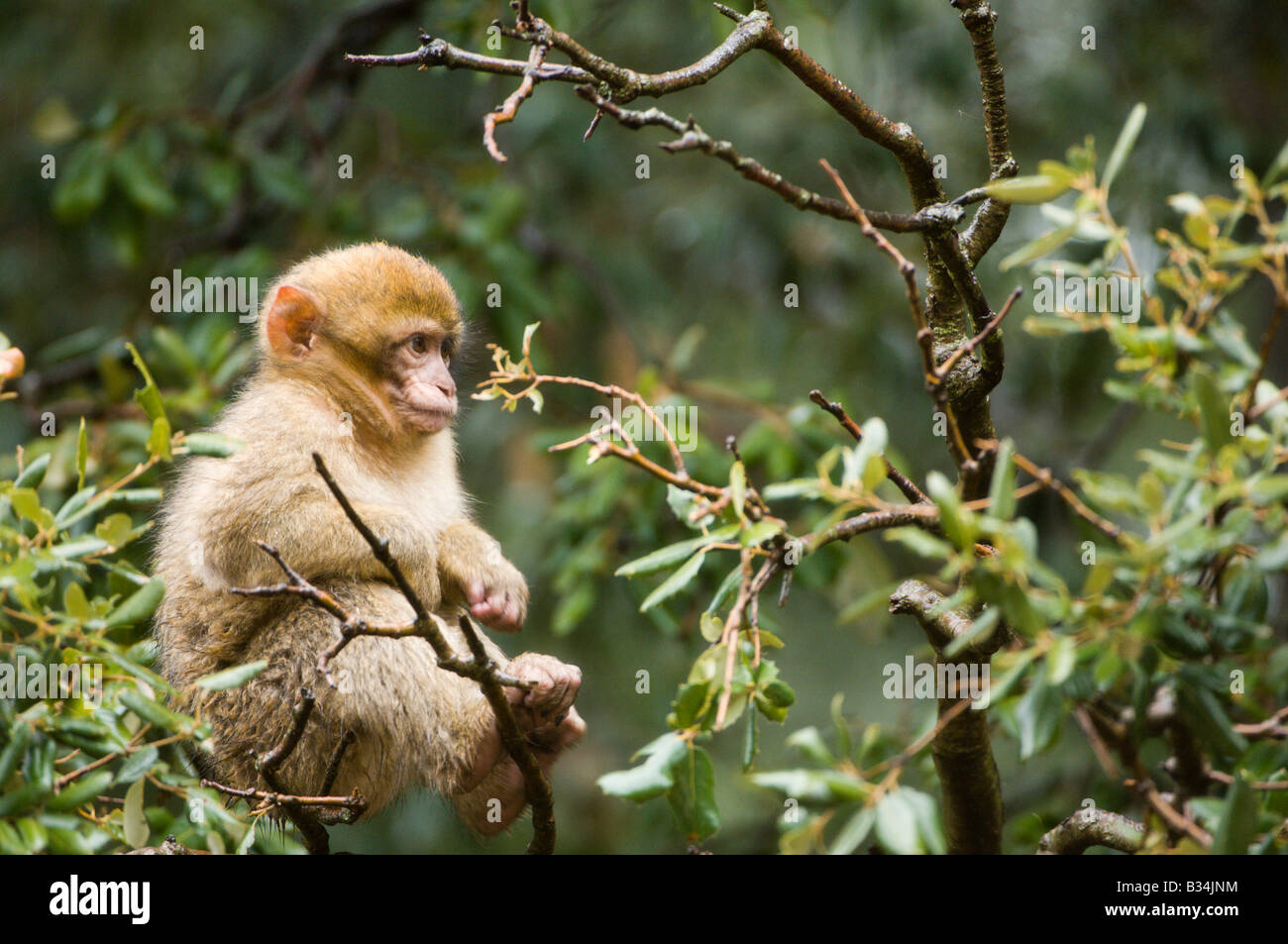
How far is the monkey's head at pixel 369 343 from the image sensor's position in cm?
361

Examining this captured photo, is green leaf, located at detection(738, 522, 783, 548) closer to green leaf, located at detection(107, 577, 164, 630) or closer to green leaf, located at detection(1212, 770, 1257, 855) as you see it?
green leaf, located at detection(1212, 770, 1257, 855)

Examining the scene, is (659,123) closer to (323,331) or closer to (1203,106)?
(323,331)

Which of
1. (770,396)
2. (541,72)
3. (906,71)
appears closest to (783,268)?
(906,71)

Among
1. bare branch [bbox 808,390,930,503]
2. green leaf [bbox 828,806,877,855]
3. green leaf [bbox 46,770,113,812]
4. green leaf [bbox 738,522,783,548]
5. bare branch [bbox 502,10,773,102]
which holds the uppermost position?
bare branch [bbox 502,10,773,102]

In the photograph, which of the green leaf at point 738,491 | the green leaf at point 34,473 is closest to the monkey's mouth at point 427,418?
the green leaf at point 34,473

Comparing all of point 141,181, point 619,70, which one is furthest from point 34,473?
point 141,181

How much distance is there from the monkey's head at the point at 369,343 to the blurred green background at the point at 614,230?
87 centimetres

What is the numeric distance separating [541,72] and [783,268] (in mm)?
5148

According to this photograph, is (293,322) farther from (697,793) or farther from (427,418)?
(697,793)

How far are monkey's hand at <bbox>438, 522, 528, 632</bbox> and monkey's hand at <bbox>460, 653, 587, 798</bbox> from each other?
15 centimetres

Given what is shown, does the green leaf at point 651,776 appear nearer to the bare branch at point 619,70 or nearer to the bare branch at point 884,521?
the bare branch at point 884,521

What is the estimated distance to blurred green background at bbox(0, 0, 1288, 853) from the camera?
17.7ft

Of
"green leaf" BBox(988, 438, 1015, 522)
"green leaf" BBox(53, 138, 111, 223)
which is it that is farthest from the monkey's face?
"green leaf" BBox(53, 138, 111, 223)

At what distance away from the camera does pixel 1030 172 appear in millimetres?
6398
